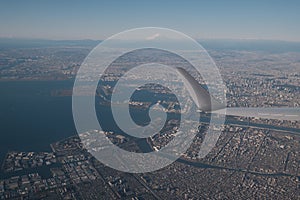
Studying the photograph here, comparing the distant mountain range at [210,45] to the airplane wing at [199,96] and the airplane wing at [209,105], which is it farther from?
the airplane wing at [199,96]

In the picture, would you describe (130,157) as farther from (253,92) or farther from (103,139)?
(253,92)

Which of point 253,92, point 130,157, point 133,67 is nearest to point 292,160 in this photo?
point 130,157

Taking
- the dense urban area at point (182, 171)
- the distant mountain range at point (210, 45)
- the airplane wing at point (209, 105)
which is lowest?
the dense urban area at point (182, 171)

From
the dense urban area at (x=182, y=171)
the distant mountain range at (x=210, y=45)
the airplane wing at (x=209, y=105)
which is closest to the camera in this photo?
the airplane wing at (x=209, y=105)

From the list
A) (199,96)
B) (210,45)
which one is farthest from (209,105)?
(210,45)

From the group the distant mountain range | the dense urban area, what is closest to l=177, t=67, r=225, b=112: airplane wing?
the dense urban area

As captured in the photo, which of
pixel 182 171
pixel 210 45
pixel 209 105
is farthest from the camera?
pixel 210 45

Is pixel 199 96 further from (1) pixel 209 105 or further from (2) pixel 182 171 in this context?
(2) pixel 182 171

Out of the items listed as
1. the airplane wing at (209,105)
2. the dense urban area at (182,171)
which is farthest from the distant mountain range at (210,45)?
Result: the airplane wing at (209,105)

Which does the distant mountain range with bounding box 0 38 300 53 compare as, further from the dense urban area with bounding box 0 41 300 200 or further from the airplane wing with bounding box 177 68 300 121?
the airplane wing with bounding box 177 68 300 121

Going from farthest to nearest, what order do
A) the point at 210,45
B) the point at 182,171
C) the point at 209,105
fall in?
the point at 210,45, the point at 182,171, the point at 209,105

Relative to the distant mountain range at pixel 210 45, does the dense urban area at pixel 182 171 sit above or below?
below
